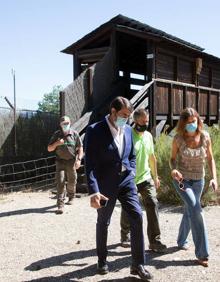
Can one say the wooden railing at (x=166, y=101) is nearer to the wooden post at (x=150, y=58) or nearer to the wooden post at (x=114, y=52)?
the wooden post at (x=150, y=58)

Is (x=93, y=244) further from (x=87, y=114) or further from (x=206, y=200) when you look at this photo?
(x=87, y=114)

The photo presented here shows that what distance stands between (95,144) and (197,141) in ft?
4.37

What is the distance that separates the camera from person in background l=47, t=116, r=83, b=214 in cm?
857

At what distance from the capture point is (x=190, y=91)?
1688 centimetres

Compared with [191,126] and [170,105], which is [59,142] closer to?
[191,126]

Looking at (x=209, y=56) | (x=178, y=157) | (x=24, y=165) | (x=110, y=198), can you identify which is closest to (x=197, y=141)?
(x=178, y=157)

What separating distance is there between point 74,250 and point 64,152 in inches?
119

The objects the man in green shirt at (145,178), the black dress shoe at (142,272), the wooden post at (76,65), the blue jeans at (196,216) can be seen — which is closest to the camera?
the black dress shoe at (142,272)

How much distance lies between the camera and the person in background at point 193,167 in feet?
17.2

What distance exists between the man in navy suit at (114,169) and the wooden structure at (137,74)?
7.34 m

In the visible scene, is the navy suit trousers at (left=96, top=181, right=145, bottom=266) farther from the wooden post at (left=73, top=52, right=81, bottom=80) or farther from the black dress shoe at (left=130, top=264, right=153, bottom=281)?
the wooden post at (left=73, top=52, right=81, bottom=80)

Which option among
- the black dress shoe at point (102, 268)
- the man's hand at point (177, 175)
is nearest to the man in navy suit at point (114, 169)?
the black dress shoe at point (102, 268)

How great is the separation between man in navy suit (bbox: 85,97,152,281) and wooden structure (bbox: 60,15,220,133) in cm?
734

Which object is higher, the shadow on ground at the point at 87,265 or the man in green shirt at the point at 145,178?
the man in green shirt at the point at 145,178
